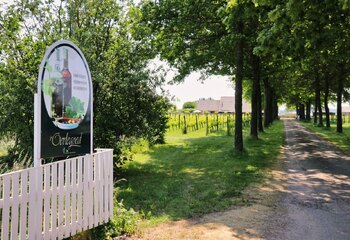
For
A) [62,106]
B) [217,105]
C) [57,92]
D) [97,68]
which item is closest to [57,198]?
[62,106]

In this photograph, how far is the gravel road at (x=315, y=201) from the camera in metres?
5.77

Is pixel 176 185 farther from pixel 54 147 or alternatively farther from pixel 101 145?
pixel 54 147

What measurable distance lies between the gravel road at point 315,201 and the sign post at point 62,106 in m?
3.34

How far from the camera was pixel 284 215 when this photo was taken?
663cm

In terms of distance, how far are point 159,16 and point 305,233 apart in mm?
11226

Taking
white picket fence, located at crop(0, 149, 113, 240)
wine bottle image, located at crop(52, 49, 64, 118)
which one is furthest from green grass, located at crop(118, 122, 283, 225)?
wine bottle image, located at crop(52, 49, 64, 118)

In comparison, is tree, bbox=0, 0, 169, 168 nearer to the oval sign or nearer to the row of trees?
the row of trees

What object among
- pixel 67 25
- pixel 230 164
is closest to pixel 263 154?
pixel 230 164

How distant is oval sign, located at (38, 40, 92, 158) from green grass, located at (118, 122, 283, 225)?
2.16 m

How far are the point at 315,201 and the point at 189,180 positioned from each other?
366 centimetres

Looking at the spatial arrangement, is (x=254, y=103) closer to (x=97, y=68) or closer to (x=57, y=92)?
(x=97, y=68)

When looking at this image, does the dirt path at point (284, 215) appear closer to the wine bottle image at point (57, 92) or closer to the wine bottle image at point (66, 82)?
the wine bottle image at point (57, 92)

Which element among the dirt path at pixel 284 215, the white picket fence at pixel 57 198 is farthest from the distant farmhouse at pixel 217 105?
the white picket fence at pixel 57 198

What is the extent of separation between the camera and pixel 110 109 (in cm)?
1041
